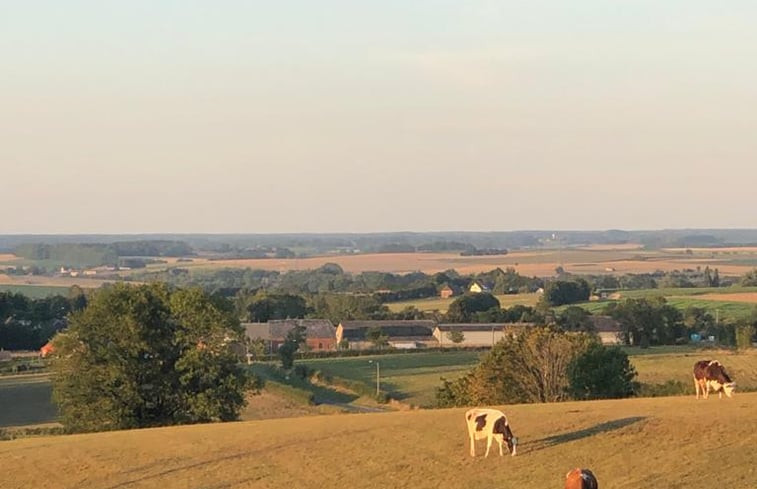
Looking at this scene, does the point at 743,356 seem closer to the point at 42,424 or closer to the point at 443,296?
the point at 42,424

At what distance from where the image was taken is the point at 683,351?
3735 inches

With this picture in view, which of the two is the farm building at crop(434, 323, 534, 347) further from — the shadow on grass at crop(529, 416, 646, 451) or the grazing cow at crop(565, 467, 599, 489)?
the grazing cow at crop(565, 467, 599, 489)

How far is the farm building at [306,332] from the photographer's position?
120m

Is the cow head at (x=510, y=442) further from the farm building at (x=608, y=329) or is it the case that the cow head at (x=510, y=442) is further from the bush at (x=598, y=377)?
the farm building at (x=608, y=329)

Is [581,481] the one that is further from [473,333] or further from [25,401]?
[473,333]

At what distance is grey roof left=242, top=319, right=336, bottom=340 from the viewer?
123 m

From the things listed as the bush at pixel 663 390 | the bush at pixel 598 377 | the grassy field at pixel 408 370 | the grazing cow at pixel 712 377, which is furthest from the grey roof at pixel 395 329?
the grazing cow at pixel 712 377

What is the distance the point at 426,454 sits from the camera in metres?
28.7

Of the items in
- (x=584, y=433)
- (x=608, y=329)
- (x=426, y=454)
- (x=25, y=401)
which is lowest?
(x=608, y=329)

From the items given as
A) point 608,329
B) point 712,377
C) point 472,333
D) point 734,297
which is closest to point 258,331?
point 472,333

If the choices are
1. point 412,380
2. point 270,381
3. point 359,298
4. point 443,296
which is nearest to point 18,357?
point 270,381

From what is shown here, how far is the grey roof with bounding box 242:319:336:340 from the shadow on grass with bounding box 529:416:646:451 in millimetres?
90660

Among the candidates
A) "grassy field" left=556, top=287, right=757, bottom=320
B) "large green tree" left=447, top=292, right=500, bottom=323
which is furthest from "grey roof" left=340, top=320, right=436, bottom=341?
"grassy field" left=556, top=287, right=757, bottom=320

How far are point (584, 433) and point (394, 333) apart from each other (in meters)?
96.3
